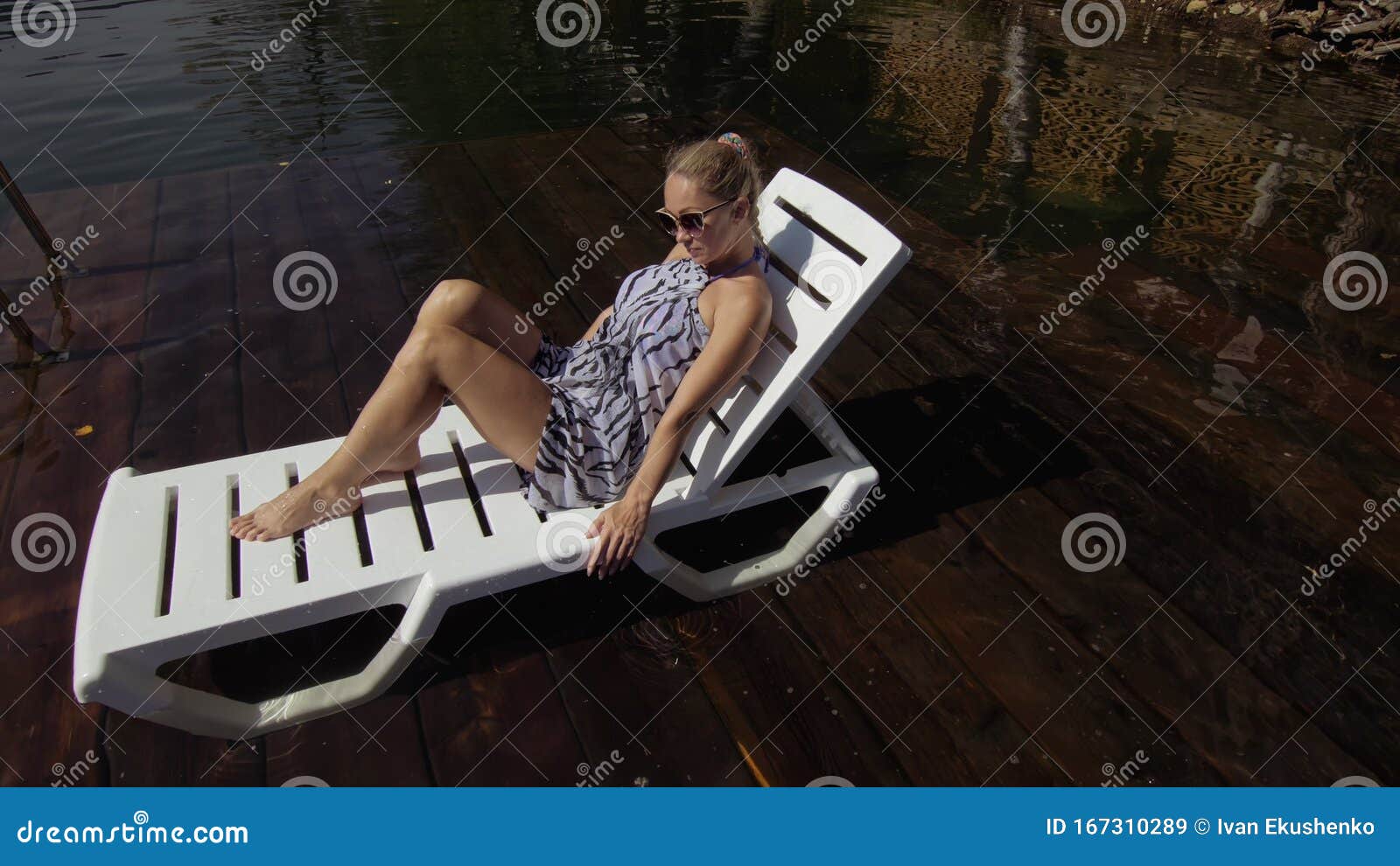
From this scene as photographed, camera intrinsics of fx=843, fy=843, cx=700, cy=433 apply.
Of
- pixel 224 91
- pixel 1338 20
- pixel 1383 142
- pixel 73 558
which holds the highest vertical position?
pixel 1338 20

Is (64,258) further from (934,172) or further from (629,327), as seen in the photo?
(934,172)

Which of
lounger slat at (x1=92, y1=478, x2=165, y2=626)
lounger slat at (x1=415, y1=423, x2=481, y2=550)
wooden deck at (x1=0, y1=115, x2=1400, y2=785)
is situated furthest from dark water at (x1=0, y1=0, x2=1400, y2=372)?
lounger slat at (x1=92, y1=478, x2=165, y2=626)

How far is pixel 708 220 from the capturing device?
2324 millimetres

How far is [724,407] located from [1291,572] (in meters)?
1.80

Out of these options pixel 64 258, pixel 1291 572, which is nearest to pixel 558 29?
pixel 64 258

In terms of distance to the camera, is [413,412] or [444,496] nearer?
[413,412]

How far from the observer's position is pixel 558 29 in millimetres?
12055
